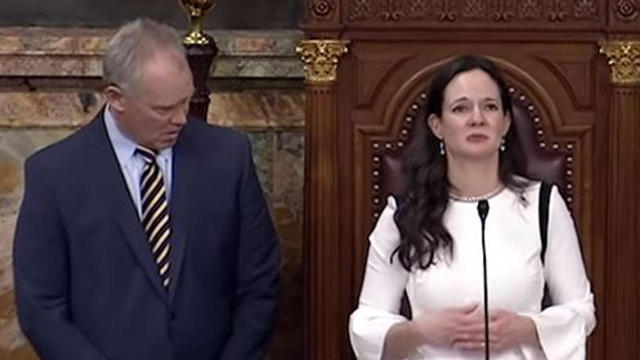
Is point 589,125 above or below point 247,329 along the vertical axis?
above

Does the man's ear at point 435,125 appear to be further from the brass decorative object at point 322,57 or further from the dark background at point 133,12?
the dark background at point 133,12

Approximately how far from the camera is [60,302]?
304cm

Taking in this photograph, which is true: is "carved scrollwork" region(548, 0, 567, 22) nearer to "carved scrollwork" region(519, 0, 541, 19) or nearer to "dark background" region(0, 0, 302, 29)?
"carved scrollwork" region(519, 0, 541, 19)

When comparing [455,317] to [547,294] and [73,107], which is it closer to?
[547,294]

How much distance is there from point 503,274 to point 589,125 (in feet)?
2.76

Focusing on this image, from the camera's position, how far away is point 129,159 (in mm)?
3090

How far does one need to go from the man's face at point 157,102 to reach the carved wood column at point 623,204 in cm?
122

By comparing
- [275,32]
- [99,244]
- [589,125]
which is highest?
[275,32]

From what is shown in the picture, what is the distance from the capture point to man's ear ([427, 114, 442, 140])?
10.1 feet

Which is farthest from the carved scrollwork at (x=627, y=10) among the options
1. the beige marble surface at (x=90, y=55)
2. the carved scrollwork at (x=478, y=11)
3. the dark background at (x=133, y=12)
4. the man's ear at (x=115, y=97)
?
the man's ear at (x=115, y=97)

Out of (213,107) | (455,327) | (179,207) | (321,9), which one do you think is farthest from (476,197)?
(213,107)

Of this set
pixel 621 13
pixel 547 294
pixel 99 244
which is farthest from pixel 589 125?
pixel 99 244

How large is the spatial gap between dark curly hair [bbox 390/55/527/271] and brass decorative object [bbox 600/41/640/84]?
625mm

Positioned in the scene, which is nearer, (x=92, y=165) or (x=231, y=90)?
(x=92, y=165)
